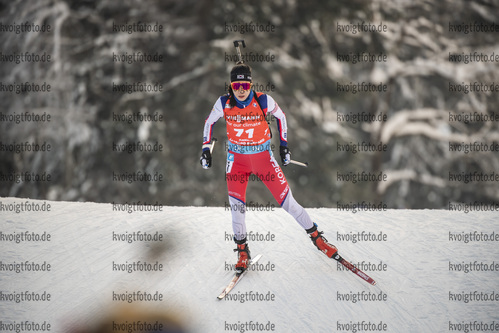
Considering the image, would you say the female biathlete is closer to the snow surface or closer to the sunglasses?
the sunglasses

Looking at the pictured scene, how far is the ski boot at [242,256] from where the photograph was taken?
4.47 m

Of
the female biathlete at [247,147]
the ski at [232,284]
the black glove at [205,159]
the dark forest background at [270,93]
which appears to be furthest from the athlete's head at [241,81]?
the dark forest background at [270,93]

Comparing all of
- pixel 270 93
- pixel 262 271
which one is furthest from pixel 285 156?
pixel 270 93

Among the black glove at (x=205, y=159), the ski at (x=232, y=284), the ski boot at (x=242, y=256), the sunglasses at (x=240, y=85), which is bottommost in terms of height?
the ski at (x=232, y=284)

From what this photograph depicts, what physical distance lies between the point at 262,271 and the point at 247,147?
1.38 metres

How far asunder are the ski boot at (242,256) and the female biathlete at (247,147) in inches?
0.4

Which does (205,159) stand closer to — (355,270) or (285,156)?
(285,156)

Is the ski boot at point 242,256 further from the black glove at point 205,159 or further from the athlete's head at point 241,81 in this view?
the athlete's head at point 241,81

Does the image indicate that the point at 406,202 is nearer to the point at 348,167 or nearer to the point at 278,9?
the point at 348,167

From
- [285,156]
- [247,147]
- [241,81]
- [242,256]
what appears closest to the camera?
[241,81]

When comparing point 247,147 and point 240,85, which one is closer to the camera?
point 240,85

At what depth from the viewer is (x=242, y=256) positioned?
453cm

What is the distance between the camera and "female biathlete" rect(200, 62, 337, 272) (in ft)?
13.5

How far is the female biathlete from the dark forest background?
707 cm
